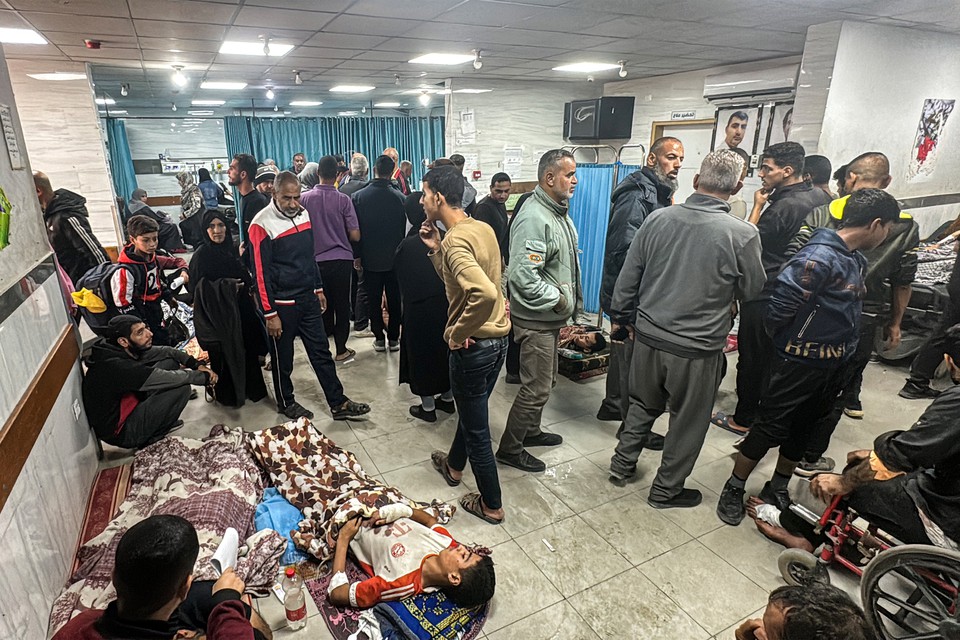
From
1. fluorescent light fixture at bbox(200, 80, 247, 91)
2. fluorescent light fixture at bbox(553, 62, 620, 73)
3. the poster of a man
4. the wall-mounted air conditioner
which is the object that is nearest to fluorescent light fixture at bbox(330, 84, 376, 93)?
fluorescent light fixture at bbox(200, 80, 247, 91)

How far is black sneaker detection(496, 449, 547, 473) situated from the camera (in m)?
2.86

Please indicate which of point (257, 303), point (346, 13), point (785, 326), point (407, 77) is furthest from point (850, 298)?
point (407, 77)

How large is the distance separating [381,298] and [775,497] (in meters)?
3.19

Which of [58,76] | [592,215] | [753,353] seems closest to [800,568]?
[753,353]

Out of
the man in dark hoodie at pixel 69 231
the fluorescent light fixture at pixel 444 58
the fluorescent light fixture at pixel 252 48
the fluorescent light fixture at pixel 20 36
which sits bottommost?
Answer: the man in dark hoodie at pixel 69 231

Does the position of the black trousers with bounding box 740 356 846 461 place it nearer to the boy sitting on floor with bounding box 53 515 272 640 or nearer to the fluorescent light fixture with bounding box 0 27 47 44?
the boy sitting on floor with bounding box 53 515 272 640

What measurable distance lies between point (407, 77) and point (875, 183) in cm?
530

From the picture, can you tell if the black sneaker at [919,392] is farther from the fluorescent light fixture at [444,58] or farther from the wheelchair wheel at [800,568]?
the fluorescent light fixture at [444,58]

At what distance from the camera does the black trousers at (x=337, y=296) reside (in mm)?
4098

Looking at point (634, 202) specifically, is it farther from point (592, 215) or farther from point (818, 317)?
point (592, 215)

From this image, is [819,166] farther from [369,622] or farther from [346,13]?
[369,622]

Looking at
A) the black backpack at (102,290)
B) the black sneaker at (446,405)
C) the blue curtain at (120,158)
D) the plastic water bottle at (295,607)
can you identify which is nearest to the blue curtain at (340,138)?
the blue curtain at (120,158)

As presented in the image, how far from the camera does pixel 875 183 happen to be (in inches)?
122

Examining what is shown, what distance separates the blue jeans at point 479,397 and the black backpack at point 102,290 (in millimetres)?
2197
